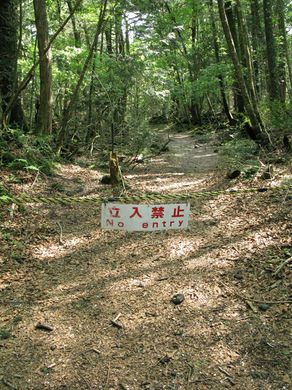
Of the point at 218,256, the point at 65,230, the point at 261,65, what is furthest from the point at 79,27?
the point at 218,256

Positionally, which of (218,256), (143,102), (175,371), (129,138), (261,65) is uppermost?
(261,65)

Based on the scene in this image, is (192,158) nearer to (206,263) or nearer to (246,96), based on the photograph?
(246,96)

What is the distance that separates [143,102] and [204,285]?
990 centimetres

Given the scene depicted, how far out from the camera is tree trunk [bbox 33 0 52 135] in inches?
379

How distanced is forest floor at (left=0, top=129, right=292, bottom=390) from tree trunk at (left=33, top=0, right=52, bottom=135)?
11.4ft

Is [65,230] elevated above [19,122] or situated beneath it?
situated beneath

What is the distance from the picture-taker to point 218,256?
5.46 meters

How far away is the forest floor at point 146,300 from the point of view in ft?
11.4

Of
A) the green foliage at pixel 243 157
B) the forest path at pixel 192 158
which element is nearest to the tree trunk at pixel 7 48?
the forest path at pixel 192 158

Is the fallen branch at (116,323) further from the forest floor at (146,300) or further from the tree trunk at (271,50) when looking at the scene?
the tree trunk at (271,50)

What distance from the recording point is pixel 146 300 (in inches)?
180

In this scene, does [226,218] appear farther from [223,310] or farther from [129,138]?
[129,138]

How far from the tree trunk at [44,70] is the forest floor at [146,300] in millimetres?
3470

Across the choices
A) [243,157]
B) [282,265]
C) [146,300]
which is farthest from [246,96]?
[146,300]
